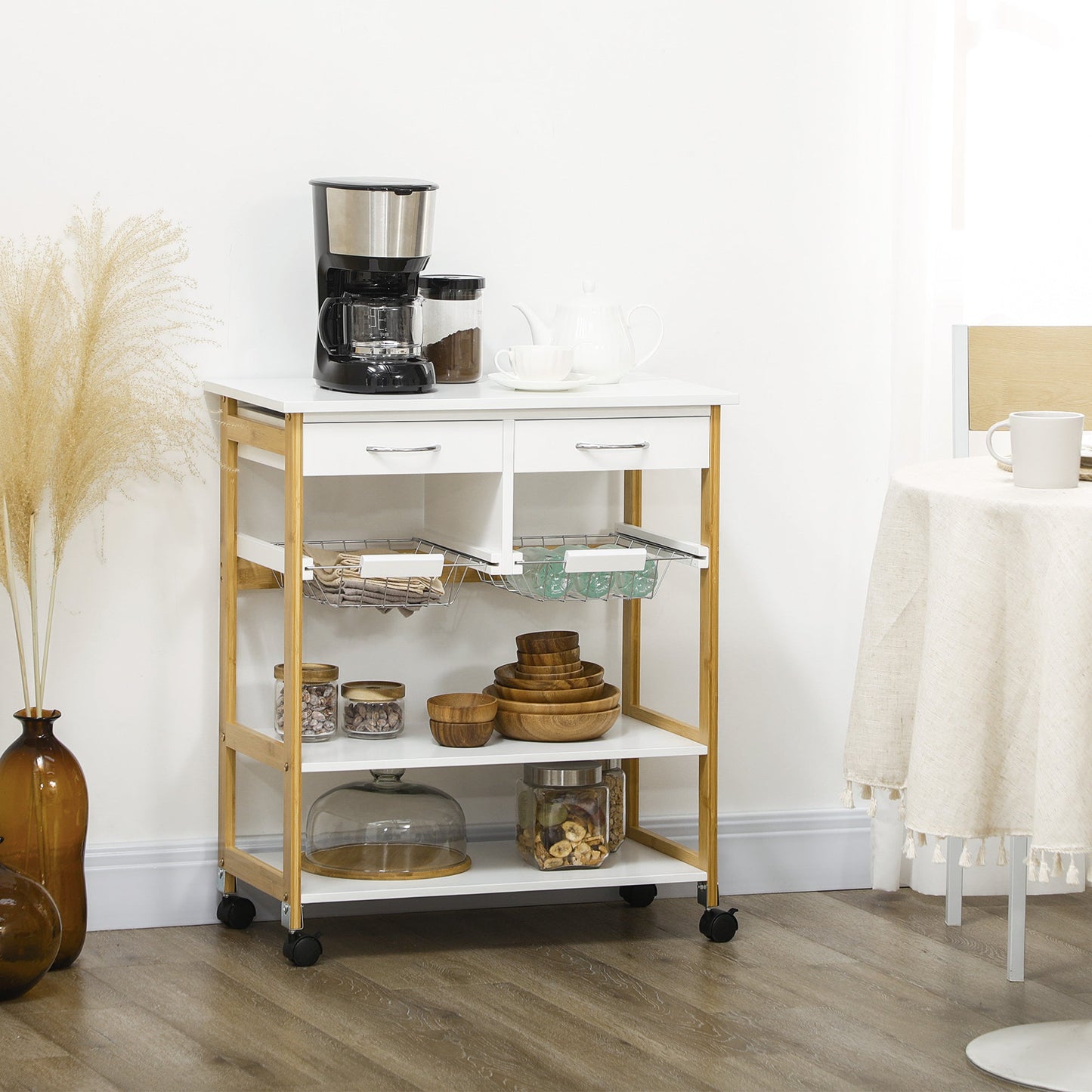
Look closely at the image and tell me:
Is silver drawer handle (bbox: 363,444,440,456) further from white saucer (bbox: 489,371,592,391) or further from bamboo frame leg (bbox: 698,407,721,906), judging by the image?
bamboo frame leg (bbox: 698,407,721,906)

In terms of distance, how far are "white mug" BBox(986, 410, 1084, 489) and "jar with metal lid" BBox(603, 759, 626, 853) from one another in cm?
103

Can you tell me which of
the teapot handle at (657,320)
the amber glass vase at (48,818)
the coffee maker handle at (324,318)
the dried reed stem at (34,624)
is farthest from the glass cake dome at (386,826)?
the teapot handle at (657,320)

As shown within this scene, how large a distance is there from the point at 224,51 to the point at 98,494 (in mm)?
751

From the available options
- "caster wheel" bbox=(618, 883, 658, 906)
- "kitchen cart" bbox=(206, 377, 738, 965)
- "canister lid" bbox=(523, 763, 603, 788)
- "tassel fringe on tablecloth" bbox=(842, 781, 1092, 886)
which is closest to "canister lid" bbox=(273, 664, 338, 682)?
"kitchen cart" bbox=(206, 377, 738, 965)

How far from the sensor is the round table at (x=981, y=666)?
178 centimetres

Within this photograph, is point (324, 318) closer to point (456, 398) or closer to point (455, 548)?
point (456, 398)

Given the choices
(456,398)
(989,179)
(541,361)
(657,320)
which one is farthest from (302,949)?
(989,179)

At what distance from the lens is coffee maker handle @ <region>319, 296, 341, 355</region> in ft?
8.09

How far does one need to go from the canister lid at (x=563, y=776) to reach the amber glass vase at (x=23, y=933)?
79cm

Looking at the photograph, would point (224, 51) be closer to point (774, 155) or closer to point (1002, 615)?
point (774, 155)

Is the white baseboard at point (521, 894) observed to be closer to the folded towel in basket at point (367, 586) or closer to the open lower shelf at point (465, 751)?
the open lower shelf at point (465, 751)

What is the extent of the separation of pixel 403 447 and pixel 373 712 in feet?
1.58

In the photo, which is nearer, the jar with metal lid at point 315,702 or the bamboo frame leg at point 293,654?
the bamboo frame leg at point 293,654

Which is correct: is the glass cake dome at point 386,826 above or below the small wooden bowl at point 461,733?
below
